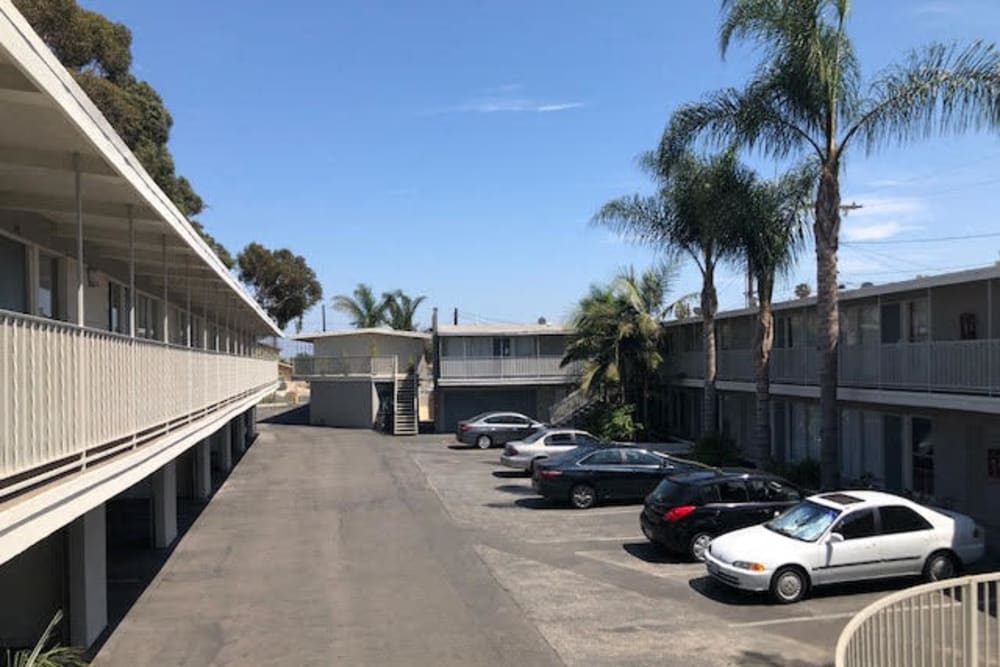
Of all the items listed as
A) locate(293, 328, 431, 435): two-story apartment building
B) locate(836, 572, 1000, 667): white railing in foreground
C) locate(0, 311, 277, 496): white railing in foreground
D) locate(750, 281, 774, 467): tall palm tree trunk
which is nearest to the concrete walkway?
locate(0, 311, 277, 496): white railing in foreground

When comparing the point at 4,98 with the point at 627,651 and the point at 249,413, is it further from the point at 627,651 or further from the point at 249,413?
the point at 249,413

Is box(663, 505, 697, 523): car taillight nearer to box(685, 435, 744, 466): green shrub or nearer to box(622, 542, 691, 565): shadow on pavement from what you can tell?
box(622, 542, 691, 565): shadow on pavement

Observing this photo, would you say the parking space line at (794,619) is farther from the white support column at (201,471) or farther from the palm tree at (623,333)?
the palm tree at (623,333)

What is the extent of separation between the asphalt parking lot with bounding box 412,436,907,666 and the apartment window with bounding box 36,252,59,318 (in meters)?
8.03

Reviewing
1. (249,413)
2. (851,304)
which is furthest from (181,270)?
(249,413)

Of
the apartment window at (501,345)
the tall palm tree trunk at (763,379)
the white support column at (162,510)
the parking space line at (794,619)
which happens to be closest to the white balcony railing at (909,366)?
the tall palm tree trunk at (763,379)

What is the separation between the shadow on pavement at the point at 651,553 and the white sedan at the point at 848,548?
2010 millimetres

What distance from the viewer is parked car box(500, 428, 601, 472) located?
2594cm

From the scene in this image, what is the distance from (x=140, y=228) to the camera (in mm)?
11203

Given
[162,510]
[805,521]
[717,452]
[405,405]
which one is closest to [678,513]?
[805,521]

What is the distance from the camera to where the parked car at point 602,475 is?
20156 millimetres

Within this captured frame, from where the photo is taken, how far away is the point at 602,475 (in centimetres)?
2033

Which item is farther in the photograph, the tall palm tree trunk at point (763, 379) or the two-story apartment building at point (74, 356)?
the tall palm tree trunk at point (763, 379)

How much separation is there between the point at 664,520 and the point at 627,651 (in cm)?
479
